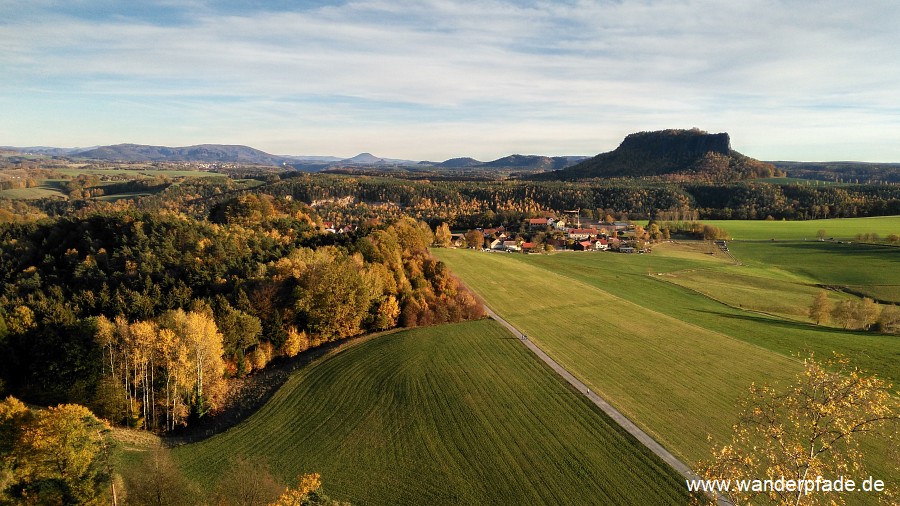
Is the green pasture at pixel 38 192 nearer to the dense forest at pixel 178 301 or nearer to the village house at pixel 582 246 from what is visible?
the dense forest at pixel 178 301

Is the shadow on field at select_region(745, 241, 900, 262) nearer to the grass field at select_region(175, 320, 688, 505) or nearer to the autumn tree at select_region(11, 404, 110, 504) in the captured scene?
the grass field at select_region(175, 320, 688, 505)

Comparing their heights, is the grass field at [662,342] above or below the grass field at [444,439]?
above

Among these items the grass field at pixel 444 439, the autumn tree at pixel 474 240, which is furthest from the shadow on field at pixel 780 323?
the autumn tree at pixel 474 240

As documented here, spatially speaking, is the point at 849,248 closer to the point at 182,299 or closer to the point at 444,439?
the point at 444,439

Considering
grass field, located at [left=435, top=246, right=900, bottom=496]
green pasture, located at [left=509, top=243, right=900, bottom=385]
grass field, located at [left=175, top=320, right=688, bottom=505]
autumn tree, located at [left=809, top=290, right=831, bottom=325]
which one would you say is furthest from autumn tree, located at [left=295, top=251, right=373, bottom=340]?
autumn tree, located at [left=809, top=290, right=831, bottom=325]

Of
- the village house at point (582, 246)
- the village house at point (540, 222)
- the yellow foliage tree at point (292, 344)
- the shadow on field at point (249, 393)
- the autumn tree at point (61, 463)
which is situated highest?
the village house at point (540, 222)

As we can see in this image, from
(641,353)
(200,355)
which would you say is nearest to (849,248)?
(641,353)
